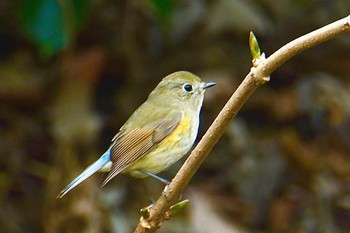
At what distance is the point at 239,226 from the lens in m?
6.32

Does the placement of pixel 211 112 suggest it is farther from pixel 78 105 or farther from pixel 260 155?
pixel 78 105

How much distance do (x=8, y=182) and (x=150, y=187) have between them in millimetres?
1132

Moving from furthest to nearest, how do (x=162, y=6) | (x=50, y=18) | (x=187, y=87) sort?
(x=162, y=6) < (x=50, y=18) < (x=187, y=87)

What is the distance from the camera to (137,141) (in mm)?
4074

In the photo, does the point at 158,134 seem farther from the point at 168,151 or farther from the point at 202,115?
the point at 202,115

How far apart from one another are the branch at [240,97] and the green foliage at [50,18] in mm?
2422

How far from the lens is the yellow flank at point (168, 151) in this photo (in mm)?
3938

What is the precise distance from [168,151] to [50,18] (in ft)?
5.00

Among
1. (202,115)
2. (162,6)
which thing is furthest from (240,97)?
(202,115)

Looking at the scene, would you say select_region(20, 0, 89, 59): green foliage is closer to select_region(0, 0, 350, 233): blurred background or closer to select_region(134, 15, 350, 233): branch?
select_region(0, 0, 350, 233): blurred background

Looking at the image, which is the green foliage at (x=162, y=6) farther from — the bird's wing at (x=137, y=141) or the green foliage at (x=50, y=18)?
the bird's wing at (x=137, y=141)

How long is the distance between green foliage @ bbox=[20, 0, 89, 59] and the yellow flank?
1406mm

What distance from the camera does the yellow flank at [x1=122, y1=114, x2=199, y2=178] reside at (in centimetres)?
394

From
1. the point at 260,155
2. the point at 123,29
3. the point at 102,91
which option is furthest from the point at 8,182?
the point at 260,155
